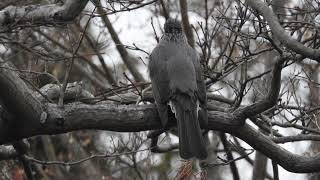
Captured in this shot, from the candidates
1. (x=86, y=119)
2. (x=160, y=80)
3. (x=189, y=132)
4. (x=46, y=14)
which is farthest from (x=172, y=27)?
(x=86, y=119)

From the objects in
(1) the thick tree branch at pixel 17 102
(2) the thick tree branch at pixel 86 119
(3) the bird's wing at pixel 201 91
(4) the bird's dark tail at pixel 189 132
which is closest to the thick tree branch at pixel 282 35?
(2) the thick tree branch at pixel 86 119

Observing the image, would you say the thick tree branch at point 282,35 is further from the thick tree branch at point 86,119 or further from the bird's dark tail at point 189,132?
the bird's dark tail at point 189,132

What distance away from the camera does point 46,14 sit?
6.16 m

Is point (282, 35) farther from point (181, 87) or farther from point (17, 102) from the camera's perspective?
point (17, 102)

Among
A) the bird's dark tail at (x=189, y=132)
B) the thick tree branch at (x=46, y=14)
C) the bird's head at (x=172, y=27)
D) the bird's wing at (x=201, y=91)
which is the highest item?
the thick tree branch at (x=46, y=14)

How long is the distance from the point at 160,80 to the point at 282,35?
1646 mm

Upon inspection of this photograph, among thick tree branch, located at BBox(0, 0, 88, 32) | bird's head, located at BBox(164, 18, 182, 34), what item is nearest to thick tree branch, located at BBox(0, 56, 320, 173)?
thick tree branch, located at BBox(0, 0, 88, 32)

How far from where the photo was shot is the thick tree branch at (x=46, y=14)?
594 centimetres

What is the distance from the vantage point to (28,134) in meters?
4.96

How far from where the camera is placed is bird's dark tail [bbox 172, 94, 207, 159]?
5.38 meters

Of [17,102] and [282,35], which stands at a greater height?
[282,35]

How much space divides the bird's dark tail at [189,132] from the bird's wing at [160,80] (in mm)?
178

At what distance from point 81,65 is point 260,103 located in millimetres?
6657

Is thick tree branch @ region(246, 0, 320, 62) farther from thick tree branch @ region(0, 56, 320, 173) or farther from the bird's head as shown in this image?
the bird's head
